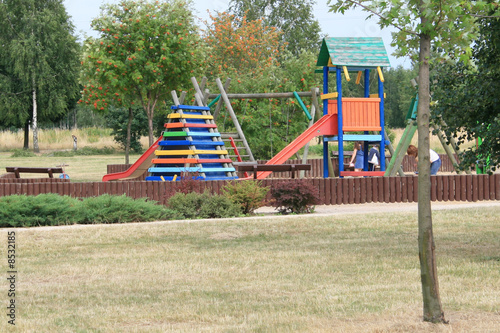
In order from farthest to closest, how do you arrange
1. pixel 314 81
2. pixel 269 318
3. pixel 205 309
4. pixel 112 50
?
pixel 314 81
pixel 112 50
pixel 205 309
pixel 269 318

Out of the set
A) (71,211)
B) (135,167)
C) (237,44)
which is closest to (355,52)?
(135,167)

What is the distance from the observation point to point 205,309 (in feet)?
21.7

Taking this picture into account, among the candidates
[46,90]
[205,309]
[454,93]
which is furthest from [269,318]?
[46,90]

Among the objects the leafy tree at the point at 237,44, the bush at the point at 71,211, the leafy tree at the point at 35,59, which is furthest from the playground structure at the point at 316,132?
the leafy tree at the point at 35,59

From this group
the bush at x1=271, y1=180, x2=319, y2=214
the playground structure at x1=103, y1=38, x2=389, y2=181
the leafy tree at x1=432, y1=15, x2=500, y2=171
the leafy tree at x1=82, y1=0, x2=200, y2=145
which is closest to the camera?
the leafy tree at x1=432, y1=15, x2=500, y2=171

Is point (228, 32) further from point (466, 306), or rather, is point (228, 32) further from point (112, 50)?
point (466, 306)

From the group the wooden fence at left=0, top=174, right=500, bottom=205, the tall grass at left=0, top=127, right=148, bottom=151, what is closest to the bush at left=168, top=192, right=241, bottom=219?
the wooden fence at left=0, top=174, right=500, bottom=205

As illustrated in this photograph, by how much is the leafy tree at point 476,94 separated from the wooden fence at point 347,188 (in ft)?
20.0

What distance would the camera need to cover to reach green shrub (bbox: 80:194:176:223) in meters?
13.0

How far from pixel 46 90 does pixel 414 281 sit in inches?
1854

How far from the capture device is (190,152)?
18.0m

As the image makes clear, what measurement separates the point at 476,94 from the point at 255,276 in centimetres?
370

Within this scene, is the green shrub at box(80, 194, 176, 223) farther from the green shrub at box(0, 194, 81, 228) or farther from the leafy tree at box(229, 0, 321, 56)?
the leafy tree at box(229, 0, 321, 56)

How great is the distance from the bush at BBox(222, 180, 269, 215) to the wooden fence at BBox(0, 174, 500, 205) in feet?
2.32
